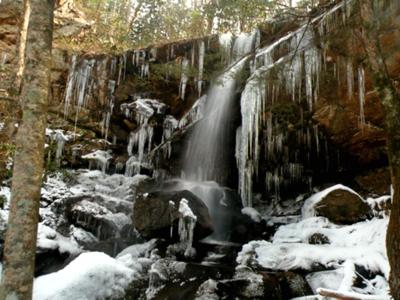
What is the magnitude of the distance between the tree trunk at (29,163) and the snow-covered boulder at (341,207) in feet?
22.2

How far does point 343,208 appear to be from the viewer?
815cm

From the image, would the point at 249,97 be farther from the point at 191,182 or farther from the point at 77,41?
the point at 77,41

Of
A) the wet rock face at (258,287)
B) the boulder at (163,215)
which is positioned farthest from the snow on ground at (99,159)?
the wet rock face at (258,287)

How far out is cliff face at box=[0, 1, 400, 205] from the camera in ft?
29.6

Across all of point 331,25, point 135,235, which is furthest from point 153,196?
point 331,25

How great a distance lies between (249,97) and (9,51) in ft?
26.5

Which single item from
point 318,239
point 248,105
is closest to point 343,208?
point 318,239

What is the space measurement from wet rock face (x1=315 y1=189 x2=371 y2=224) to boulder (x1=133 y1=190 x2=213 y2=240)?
2.68 metres

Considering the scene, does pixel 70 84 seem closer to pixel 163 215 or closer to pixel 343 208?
pixel 163 215

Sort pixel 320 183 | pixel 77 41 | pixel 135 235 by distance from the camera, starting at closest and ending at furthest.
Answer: pixel 135 235, pixel 320 183, pixel 77 41

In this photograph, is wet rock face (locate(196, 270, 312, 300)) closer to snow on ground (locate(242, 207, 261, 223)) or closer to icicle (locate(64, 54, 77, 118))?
snow on ground (locate(242, 207, 261, 223))

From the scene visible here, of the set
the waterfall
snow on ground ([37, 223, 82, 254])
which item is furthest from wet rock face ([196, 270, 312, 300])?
the waterfall

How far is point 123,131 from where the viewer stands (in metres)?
13.0

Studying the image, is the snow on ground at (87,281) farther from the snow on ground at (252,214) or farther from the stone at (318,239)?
the snow on ground at (252,214)
